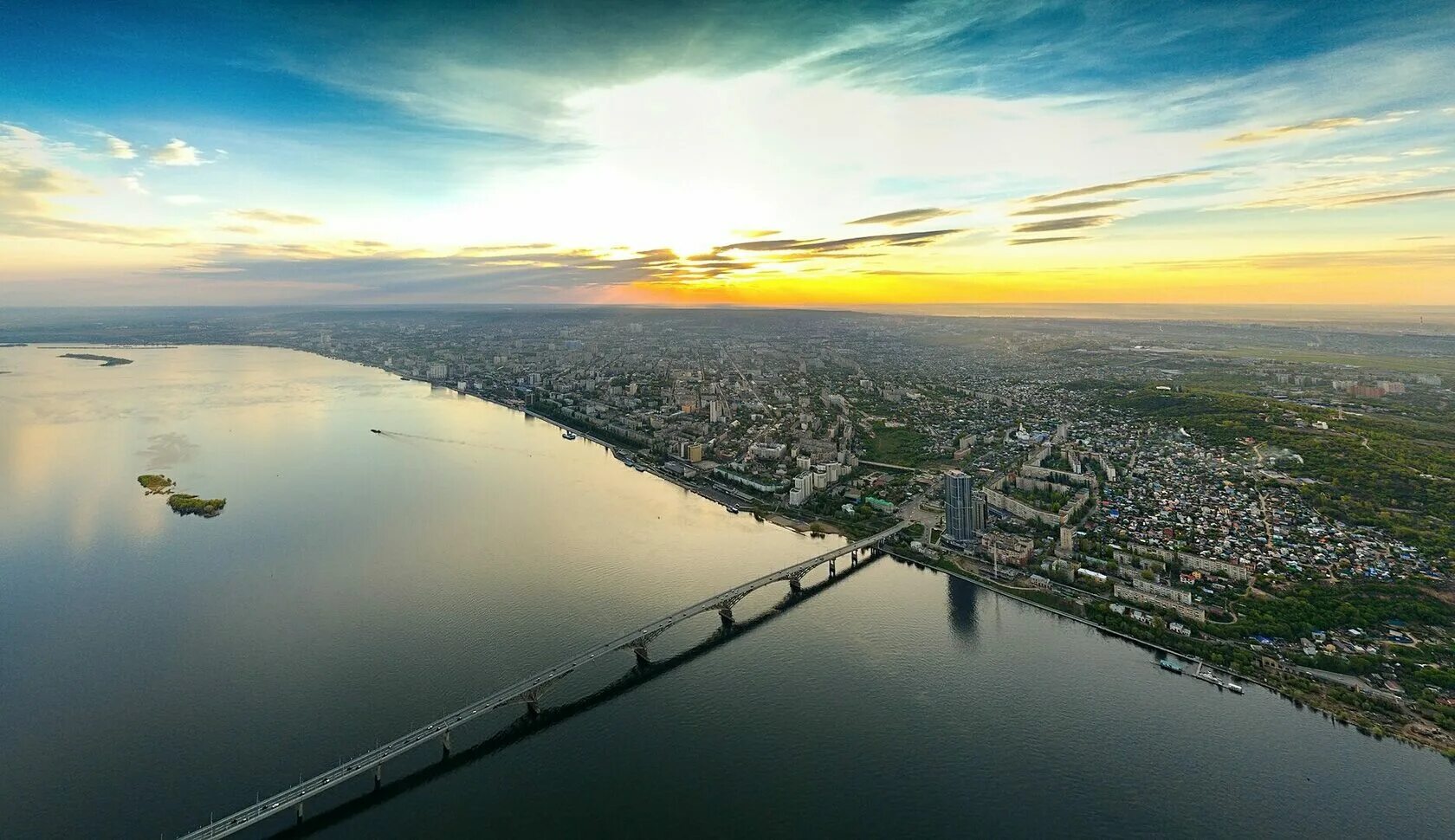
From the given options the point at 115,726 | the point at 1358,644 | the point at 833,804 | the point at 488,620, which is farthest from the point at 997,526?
the point at 115,726

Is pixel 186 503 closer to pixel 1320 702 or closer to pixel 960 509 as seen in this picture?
pixel 960 509

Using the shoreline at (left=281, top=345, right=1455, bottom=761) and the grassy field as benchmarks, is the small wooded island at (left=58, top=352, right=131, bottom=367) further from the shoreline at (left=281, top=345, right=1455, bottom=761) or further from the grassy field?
the grassy field

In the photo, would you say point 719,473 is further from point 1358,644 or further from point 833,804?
point 1358,644

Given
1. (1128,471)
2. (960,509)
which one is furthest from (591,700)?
(1128,471)

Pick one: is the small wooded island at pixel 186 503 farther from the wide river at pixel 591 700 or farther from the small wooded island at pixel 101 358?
the small wooded island at pixel 101 358

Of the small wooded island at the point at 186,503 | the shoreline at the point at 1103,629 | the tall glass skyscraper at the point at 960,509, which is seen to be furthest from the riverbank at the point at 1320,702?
the small wooded island at the point at 186,503

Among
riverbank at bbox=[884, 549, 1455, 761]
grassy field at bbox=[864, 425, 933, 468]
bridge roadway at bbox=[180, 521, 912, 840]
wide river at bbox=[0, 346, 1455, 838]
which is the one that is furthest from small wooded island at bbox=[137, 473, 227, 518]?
riverbank at bbox=[884, 549, 1455, 761]
